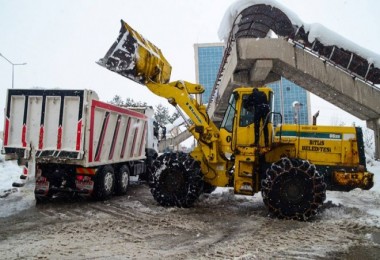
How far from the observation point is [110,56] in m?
7.19

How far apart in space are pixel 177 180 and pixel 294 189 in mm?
2568

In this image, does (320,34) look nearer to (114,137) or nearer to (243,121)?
(243,121)

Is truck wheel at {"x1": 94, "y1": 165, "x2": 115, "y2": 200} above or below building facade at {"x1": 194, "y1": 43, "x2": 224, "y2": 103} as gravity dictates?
below

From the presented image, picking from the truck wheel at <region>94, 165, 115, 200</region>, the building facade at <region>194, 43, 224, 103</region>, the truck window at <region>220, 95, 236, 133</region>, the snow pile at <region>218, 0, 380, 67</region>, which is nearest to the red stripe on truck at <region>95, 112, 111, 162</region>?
the truck wheel at <region>94, 165, 115, 200</region>

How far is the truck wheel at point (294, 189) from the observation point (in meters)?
6.28

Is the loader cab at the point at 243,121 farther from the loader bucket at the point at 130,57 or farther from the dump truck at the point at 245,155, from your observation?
the loader bucket at the point at 130,57

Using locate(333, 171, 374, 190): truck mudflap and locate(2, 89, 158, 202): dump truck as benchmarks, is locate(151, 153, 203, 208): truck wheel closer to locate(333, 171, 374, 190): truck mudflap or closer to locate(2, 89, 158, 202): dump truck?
locate(2, 89, 158, 202): dump truck

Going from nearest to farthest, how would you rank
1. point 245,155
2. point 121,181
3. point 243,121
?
point 245,155 → point 243,121 → point 121,181

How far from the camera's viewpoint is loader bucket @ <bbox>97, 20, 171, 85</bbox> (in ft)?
23.6

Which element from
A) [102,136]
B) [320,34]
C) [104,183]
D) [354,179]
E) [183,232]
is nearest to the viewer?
[183,232]

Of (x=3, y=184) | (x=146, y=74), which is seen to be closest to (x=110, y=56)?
(x=146, y=74)

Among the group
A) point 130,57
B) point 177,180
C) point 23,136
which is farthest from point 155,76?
point 23,136

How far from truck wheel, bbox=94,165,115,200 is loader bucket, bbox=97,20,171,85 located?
259 centimetres

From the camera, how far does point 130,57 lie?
7230 mm
